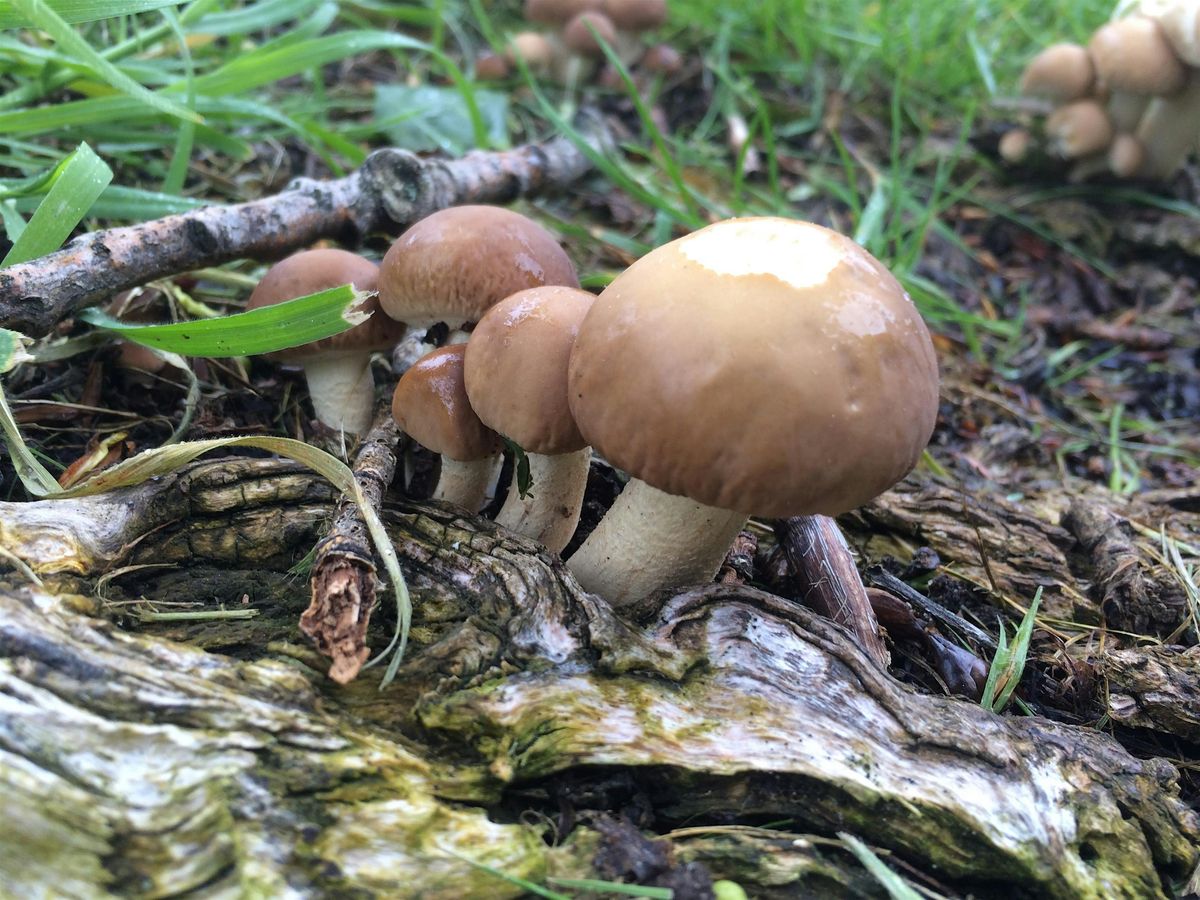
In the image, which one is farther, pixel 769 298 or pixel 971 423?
pixel 971 423

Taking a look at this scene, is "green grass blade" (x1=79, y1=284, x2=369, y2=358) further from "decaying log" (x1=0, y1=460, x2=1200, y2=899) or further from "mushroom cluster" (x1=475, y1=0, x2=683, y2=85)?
"mushroom cluster" (x1=475, y1=0, x2=683, y2=85)

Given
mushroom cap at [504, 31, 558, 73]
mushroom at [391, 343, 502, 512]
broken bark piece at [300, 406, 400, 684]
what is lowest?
broken bark piece at [300, 406, 400, 684]

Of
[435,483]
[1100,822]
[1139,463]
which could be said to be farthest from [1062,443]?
[435,483]

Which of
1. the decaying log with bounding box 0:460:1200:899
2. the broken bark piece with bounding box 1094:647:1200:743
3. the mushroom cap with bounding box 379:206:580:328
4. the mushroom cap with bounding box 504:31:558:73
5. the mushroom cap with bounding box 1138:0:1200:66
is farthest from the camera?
the mushroom cap with bounding box 504:31:558:73

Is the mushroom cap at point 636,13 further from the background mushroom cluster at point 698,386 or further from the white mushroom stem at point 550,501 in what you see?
the white mushroom stem at point 550,501

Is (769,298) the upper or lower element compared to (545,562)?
upper

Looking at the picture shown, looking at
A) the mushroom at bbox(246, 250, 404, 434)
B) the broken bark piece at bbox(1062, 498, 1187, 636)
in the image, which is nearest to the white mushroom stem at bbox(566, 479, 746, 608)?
the mushroom at bbox(246, 250, 404, 434)

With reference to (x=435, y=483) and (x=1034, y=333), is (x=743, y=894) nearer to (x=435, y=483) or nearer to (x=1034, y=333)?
(x=435, y=483)
